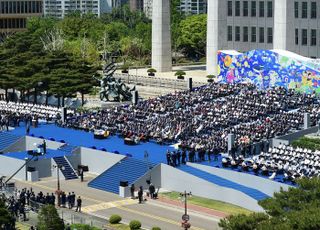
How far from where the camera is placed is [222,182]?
279ft

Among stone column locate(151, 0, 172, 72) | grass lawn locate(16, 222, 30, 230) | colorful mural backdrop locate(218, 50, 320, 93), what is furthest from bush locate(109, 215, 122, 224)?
stone column locate(151, 0, 172, 72)

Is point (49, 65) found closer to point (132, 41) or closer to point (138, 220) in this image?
point (132, 41)

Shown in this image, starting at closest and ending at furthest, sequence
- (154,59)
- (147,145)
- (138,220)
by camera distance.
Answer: (138,220) → (147,145) → (154,59)

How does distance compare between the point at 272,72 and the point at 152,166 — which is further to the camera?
the point at 272,72

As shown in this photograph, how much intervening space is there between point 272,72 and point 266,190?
35.3 metres

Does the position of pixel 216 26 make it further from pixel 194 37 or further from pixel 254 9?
pixel 194 37

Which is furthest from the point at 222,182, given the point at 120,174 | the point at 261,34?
the point at 261,34

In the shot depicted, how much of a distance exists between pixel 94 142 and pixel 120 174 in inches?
455

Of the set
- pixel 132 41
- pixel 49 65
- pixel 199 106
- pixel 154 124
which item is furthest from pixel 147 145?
pixel 132 41

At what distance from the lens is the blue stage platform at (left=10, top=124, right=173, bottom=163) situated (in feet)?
311

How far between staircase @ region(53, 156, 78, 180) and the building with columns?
41.8 metres

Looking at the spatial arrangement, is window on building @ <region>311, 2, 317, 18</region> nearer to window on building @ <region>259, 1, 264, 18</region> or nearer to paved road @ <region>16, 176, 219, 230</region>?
window on building @ <region>259, 1, 264, 18</region>

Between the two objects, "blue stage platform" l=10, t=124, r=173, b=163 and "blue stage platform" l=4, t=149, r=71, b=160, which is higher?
"blue stage platform" l=10, t=124, r=173, b=163

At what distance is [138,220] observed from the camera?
255ft
